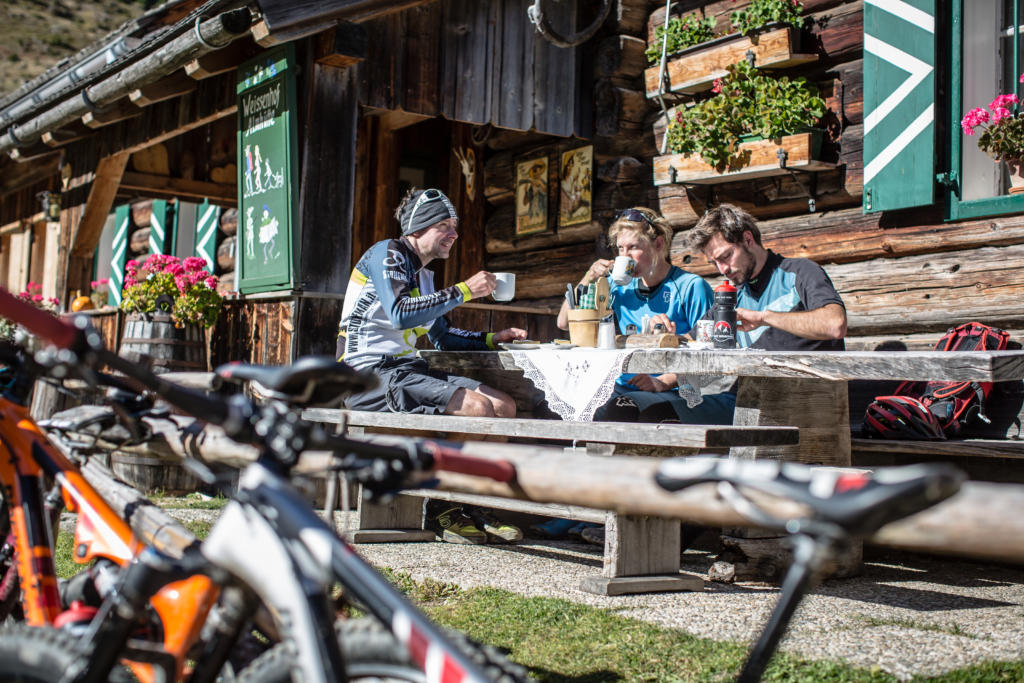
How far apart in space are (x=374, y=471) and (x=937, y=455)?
3977 mm

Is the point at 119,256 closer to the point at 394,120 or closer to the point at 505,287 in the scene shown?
the point at 394,120

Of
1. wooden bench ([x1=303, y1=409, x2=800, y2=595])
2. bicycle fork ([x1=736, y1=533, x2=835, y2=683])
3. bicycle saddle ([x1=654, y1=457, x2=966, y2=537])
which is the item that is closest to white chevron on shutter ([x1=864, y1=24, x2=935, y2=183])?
wooden bench ([x1=303, y1=409, x2=800, y2=595])

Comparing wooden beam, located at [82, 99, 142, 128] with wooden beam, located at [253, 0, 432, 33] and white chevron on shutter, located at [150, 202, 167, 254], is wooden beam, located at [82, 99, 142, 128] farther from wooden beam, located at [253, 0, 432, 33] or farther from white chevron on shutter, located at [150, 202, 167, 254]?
white chevron on shutter, located at [150, 202, 167, 254]

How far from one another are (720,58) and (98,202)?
617 cm

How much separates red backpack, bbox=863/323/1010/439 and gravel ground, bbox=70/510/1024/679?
0.61 meters

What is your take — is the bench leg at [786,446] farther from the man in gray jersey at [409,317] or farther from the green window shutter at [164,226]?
the green window shutter at [164,226]

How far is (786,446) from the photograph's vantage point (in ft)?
13.0

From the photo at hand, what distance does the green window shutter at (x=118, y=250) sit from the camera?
11.9 metres

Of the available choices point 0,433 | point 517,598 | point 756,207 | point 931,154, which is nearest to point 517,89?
point 756,207

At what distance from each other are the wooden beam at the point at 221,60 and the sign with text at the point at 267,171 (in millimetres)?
82

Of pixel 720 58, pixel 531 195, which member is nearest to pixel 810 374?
pixel 720 58

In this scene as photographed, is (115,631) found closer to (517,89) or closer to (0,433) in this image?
(0,433)

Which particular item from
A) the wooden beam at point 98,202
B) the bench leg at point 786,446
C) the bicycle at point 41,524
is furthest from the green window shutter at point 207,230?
the bicycle at point 41,524

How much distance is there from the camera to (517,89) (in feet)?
24.4
